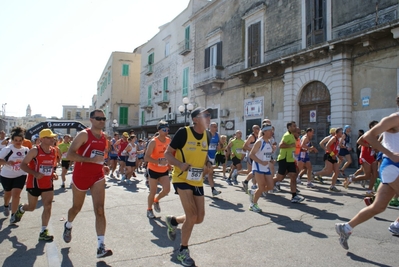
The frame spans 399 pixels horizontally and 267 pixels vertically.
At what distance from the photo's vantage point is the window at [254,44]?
822 inches

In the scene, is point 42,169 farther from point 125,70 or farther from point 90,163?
point 125,70

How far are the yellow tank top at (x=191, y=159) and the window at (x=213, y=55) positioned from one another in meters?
21.2

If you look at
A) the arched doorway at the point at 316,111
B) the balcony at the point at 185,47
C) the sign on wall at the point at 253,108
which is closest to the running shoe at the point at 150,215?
the arched doorway at the point at 316,111

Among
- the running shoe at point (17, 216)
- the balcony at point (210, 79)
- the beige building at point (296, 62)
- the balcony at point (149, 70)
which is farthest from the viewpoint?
the balcony at point (149, 70)

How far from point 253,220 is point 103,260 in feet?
9.34

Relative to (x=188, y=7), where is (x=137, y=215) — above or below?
below

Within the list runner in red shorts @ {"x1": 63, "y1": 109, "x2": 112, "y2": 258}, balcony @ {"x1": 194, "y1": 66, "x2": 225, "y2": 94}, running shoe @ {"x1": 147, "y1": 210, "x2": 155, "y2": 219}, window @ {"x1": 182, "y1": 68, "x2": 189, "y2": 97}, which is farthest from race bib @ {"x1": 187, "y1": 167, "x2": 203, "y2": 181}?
window @ {"x1": 182, "y1": 68, "x2": 189, "y2": 97}

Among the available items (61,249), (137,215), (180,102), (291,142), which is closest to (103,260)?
(61,249)

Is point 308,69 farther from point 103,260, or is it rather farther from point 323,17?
point 103,260

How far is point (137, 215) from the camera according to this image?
21.3 ft

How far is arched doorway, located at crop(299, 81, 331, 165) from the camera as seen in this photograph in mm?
16500

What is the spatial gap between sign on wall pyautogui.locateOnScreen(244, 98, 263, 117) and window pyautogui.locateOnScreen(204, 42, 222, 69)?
4.61m

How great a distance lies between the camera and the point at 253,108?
21.2 meters

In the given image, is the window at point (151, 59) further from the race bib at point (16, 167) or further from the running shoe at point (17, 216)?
the running shoe at point (17, 216)
